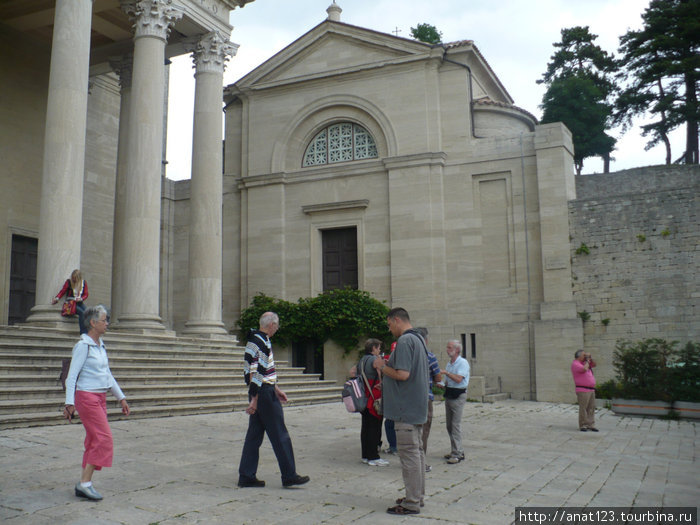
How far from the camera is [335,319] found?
22469 millimetres

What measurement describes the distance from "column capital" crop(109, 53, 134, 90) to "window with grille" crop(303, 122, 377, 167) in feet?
24.5

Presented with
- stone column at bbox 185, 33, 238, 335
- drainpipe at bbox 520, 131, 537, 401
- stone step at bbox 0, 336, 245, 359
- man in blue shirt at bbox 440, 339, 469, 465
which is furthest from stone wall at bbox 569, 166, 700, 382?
man in blue shirt at bbox 440, 339, 469, 465

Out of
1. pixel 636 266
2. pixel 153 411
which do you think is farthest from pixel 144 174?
pixel 636 266

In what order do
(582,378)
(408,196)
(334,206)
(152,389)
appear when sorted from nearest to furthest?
(582,378) → (152,389) → (408,196) → (334,206)

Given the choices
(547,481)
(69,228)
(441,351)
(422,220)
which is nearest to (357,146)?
(422,220)

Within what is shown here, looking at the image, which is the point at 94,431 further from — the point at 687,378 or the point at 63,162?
the point at 687,378

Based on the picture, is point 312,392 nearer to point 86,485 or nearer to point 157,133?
point 157,133

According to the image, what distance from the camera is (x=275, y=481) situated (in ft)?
22.0

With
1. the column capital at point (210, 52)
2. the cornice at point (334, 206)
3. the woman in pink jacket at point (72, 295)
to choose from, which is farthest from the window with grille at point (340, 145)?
the woman in pink jacket at point (72, 295)

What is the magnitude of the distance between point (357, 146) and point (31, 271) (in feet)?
40.1

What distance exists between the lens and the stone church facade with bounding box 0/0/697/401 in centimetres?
1703

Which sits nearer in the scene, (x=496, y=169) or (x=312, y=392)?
(x=312, y=392)

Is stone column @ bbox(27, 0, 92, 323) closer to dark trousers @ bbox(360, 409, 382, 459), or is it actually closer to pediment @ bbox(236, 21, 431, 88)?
dark trousers @ bbox(360, 409, 382, 459)

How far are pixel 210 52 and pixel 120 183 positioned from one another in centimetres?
476
